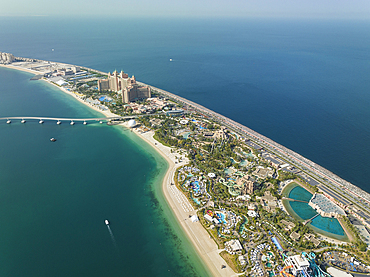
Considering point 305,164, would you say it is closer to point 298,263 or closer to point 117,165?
point 298,263

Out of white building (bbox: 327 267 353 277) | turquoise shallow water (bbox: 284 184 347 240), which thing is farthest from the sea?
white building (bbox: 327 267 353 277)

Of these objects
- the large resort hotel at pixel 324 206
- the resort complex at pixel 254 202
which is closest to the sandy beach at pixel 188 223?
the resort complex at pixel 254 202

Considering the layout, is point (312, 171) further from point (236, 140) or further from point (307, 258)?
point (307, 258)

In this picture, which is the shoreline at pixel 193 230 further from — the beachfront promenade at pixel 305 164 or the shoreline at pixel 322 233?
the beachfront promenade at pixel 305 164

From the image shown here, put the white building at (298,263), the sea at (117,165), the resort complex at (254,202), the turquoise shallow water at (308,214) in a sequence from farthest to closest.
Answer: the turquoise shallow water at (308,214), the sea at (117,165), the resort complex at (254,202), the white building at (298,263)

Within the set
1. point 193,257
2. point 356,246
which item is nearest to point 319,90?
point 356,246

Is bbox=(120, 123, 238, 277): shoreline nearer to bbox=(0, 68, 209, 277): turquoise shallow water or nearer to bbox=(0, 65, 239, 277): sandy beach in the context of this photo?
bbox=(0, 65, 239, 277): sandy beach
